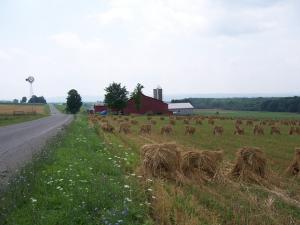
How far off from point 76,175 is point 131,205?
325 centimetres

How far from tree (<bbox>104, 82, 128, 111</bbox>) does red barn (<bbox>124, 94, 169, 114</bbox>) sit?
267 centimetres

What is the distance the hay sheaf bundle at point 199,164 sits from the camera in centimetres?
1290

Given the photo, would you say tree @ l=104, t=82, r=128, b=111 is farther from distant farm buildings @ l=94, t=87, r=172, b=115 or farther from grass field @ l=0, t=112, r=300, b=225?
grass field @ l=0, t=112, r=300, b=225

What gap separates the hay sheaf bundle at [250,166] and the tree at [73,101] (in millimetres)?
112436

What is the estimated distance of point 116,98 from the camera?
103625 millimetres

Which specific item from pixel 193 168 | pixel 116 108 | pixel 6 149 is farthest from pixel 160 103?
pixel 193 168

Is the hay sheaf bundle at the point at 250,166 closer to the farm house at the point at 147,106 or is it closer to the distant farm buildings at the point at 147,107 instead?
the distant farm buildings at the point at 147,107

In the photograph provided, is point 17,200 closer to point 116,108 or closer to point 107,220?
point 107,220

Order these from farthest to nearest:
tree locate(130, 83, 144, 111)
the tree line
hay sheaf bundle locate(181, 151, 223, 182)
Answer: the tree line
tree locate(130, 83, 144, 111)
hay sheaf bundle locate(181, 151, 223, 182)

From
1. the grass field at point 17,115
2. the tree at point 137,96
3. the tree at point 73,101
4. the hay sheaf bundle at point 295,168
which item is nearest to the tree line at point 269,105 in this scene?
the tree at point 137,96

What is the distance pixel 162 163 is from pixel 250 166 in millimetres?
2754

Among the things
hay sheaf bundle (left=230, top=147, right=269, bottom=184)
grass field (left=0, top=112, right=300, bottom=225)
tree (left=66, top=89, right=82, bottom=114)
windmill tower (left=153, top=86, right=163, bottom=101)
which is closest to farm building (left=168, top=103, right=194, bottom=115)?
windmill tower (left=153, top=86, right=163, bottom=101)

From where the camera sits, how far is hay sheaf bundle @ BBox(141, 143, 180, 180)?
12.6m

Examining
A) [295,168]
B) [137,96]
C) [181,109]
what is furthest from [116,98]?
[295,168]
